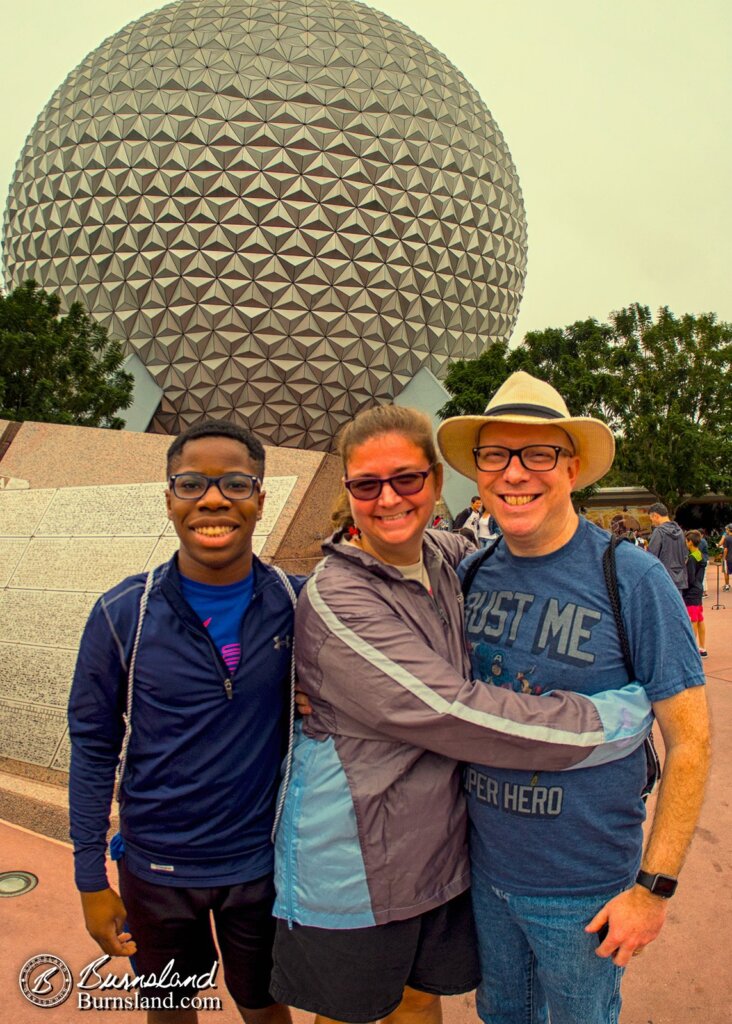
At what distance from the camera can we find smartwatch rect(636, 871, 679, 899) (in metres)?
1.48

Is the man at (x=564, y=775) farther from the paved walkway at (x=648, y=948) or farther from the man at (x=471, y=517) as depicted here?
the man at (x=471, y=517)

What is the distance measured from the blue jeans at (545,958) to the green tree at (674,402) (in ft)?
82.5

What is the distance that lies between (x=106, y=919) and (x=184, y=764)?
1.47ft

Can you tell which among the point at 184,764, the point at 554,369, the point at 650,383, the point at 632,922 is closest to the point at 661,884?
the point at 632,922

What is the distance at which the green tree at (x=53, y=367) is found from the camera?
16312mm

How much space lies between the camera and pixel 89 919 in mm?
1781

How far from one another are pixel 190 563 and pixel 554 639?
3.30ft

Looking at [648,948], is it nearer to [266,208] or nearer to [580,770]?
[580,770]

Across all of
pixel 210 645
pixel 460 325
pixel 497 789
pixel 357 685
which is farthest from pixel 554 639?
pixel 460 325

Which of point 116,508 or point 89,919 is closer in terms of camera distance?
point 89,919

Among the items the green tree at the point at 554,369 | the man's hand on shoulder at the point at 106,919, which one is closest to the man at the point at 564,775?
the man's hand on shoulder at the point at 106,919

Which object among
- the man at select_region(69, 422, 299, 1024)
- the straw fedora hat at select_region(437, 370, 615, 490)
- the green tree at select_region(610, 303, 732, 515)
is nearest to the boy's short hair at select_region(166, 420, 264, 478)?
the man at select_region(69, 422, 299, 1024)

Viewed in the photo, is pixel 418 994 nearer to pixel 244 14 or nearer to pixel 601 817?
pixel 601 817

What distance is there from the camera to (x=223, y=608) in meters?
1.90
